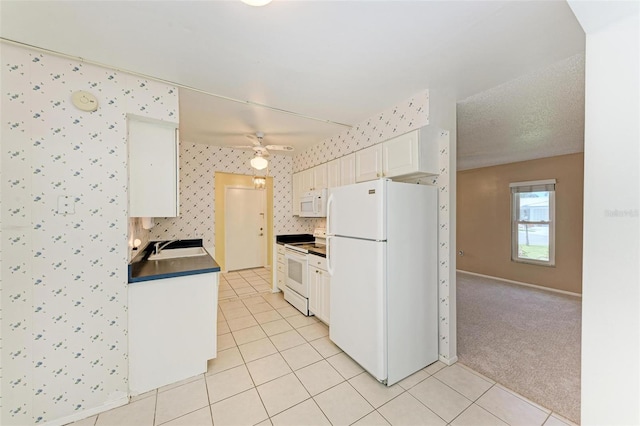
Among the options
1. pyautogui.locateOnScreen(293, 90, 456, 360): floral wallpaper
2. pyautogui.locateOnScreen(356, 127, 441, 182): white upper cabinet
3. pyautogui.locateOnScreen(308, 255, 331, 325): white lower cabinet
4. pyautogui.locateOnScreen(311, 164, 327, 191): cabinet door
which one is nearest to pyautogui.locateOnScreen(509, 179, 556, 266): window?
pyautogui.locateOnScreen(293, 90, 456, 360): floral wallpaper

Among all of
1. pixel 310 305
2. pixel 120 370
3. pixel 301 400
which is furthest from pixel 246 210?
pixel 301 400

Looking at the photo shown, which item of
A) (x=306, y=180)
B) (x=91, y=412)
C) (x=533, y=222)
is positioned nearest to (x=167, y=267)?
(x=91, y=412)

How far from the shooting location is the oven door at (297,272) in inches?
132

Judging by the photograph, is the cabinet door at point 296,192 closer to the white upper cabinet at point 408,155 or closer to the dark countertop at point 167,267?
the white upper cabinet at point 408,155

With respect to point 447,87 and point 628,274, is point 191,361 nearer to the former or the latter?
point 628,274

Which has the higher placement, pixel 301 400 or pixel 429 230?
pixel 429 230

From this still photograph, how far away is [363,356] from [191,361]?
1.49 meters

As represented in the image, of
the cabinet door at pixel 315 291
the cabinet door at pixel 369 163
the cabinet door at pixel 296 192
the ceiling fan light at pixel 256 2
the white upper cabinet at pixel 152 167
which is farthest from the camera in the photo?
the cabinet door at pixel 296 192

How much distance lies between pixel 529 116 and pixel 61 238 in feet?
15.2

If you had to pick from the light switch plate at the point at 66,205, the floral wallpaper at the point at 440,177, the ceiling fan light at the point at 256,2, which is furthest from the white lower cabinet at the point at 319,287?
the ceiling fan light at the point at 256,2

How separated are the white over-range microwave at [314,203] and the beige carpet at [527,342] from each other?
7.76ft

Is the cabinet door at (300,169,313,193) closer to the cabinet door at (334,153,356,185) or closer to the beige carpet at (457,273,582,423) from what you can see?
the cabinet door at (334,153,356,185)

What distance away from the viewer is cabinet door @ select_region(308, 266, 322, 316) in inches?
120

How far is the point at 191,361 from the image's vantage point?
2096mm
